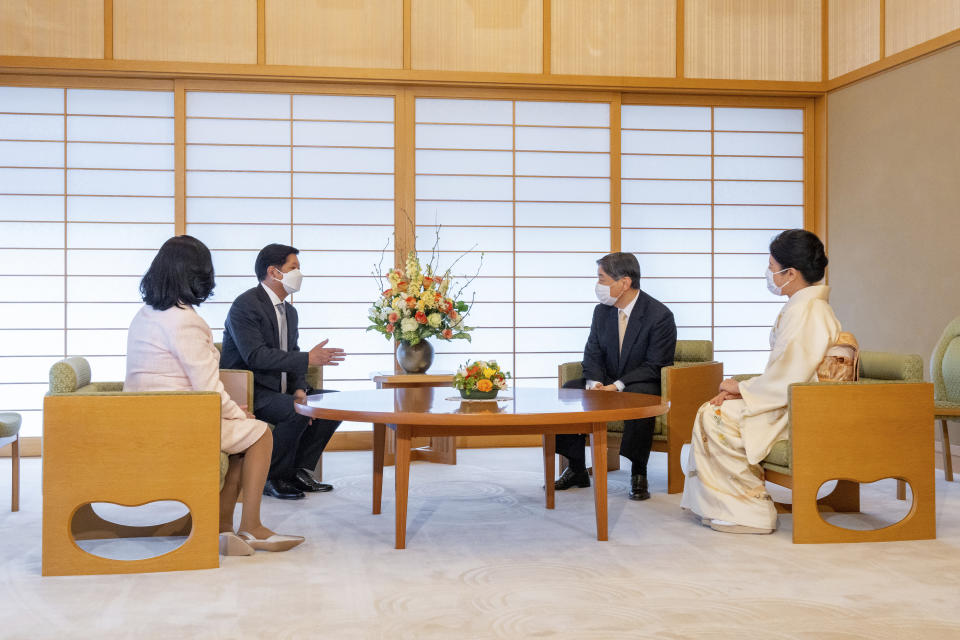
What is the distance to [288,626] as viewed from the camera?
2289 millimetres

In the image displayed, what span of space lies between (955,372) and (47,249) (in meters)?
4.94

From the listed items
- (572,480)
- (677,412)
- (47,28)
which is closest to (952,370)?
(677,412)

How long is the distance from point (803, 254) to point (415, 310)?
2066 millimetres

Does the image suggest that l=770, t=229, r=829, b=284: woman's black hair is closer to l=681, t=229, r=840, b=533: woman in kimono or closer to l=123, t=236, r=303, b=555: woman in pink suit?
l=681, t=229, r=840, b=533: woman in kimono

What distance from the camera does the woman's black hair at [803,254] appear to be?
3.38 meters

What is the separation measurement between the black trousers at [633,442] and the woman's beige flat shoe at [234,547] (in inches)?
60.7

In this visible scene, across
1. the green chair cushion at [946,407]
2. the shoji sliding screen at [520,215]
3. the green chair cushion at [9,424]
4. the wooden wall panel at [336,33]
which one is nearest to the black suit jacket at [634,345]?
the green chair cushion at [946,407]

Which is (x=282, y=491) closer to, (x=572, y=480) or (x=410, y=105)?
(x=572, y=480)

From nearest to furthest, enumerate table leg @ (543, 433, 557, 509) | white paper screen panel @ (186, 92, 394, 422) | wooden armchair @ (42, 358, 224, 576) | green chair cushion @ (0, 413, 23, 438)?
wooden armchair @ (42, 358, 224, 576) < green chair cushion @ (0, 413, 23, 438) < table leg @ (543, 433, 557, 509) < white paper screen panel @ (186, 92, 394, 422)

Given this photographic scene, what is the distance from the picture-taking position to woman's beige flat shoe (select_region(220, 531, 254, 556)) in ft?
9.78

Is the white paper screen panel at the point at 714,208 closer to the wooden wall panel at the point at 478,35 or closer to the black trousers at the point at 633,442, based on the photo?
the wooden wall panel at the point at 478,35

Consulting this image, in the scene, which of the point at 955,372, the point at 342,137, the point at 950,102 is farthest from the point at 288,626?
the point at 950,102

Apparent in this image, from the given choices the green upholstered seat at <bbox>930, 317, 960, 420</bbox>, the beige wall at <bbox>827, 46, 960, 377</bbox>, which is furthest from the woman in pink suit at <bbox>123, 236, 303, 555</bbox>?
the beige wall at <bbox>827, 46, 960, 377</bbox>

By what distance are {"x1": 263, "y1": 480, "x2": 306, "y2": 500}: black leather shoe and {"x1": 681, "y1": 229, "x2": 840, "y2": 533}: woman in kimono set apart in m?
1.71
